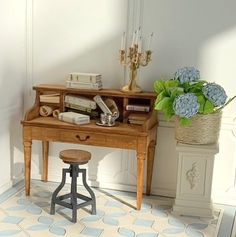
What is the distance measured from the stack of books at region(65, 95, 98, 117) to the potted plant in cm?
64

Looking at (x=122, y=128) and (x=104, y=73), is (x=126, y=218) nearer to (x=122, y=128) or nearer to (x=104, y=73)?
(x=122, y=128)

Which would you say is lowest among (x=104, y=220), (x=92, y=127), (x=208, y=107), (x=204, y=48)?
(x=104, y=220)

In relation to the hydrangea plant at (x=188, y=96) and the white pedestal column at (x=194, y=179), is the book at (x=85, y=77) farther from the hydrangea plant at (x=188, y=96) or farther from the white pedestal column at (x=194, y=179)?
the white pedestal column at (x=194, y=179)

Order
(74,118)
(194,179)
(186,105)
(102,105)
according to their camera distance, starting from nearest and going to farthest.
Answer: (186,105) → (194,179) → (74,118) → (102,105)

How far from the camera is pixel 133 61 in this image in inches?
142

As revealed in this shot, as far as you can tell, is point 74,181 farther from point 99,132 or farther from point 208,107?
point 208,107

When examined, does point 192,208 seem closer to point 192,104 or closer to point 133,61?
point 192,104

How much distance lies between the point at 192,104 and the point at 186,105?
1.9 inches

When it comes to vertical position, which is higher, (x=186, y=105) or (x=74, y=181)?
(x=186, y=105)

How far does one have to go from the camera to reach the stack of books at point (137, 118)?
11.6 feet

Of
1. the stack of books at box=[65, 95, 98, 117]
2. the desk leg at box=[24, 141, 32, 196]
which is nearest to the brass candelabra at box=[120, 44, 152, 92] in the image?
the stack of books at box=[65, 95, 98, 117]

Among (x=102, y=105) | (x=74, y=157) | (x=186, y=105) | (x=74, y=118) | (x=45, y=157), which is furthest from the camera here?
(x=45, y=157)

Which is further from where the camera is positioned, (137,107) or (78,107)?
(78,107)

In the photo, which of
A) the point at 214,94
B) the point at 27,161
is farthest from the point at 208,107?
the point at 27,161
